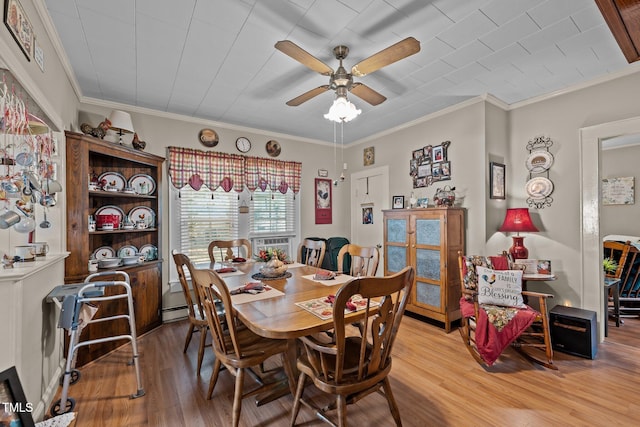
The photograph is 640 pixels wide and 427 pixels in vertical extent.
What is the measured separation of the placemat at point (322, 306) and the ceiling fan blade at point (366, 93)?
1615 millimetres

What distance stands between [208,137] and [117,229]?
5.35 ft

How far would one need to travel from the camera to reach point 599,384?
7.11ft

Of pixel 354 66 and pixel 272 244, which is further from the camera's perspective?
pixel 272 244

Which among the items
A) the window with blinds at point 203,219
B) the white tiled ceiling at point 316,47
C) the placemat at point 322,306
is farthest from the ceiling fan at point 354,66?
the window with blinds at point 203,219

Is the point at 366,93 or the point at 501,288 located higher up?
the point at 366,93

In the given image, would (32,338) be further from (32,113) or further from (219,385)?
(32,113)

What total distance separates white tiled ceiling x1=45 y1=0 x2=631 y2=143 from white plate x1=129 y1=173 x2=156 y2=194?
86cm

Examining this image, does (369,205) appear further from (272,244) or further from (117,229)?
(117,229)

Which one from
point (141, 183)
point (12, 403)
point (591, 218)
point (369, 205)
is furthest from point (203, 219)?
point (591, 218)

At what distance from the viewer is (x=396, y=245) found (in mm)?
3791

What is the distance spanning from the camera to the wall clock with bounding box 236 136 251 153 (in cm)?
417

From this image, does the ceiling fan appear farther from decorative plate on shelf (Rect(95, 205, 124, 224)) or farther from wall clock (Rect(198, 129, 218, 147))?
decorative plate on shelf (Rect(95, 205, 124, 224))

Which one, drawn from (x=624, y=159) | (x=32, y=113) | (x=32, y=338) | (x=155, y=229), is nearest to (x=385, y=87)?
(x=32, y=113)

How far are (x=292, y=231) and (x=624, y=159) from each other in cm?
Result: 560
